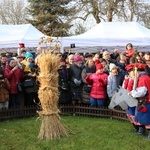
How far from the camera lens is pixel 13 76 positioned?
29.0ft

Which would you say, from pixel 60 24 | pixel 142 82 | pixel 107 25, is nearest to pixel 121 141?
pixel 142 82

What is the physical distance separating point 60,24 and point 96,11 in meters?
4.89

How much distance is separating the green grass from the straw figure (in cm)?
19

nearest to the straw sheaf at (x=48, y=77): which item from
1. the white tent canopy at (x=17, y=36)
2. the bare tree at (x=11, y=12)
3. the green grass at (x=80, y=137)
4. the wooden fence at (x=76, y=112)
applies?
the green grass at (x=80, y=137)

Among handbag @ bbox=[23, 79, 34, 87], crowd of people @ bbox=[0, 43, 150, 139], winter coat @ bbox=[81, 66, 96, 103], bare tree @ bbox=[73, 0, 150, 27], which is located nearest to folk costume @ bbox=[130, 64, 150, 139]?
crowd of people @ bbox=[0, 43, 150, 139]

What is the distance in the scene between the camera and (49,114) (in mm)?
6477

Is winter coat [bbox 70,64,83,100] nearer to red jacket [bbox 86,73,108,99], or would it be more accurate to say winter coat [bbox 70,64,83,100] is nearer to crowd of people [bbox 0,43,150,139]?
crowd of people [bbox 0,43,150,139]

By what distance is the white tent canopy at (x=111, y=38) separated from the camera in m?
15.0

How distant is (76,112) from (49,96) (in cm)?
279

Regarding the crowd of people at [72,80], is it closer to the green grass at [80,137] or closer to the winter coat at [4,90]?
the winter coat at [4,90]

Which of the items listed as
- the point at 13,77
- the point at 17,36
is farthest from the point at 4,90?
the point at 17,36

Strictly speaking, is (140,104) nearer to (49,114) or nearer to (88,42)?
Result: (49,114)

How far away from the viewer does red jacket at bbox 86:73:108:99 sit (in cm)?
868

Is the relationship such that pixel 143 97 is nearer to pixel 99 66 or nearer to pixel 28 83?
pixel 99 66
